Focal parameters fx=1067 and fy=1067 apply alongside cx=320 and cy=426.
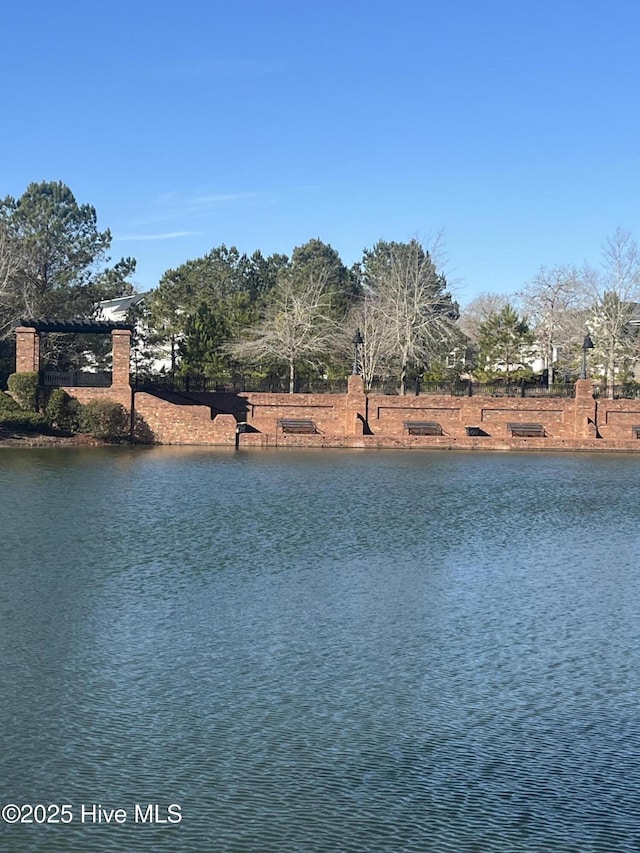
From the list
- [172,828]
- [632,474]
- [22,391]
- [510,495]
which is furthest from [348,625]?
[22,391]

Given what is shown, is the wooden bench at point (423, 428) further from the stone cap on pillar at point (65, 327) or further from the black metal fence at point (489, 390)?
Answer: the stone cap on pillar at point (65, 327)

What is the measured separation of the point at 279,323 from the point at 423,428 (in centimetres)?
1389

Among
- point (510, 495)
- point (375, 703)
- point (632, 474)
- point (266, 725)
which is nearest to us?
point (266, 725)

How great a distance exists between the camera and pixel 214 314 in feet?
191

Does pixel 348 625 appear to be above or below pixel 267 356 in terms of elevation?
below

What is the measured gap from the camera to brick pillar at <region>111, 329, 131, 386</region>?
145 feet

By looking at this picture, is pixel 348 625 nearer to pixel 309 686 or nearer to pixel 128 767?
pixel 309 686

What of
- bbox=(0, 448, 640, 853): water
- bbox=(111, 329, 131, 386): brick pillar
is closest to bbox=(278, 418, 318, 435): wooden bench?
bbox=(111, 329, 131, 386): brick pillar

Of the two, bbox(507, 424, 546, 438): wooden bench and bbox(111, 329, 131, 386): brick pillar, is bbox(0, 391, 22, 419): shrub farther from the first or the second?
bbox(507, 424, 546, 438): wooden bench

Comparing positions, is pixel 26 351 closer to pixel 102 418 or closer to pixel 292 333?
pixel 102 418

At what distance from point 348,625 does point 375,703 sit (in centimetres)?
325

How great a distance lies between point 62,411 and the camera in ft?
141

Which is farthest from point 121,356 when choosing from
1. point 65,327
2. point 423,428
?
point 423,428

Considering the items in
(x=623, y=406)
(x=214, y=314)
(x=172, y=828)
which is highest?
(x=214, y=314)
